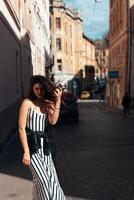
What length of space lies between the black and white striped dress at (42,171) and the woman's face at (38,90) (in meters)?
0.15

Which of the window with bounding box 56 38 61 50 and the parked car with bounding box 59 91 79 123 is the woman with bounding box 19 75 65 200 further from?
the window with bounding box 56 38 61 50

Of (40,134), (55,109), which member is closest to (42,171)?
(40,134)

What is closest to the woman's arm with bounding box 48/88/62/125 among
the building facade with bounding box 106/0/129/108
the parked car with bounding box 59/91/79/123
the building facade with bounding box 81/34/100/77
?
the parked car with bounding box 59/91/79/123

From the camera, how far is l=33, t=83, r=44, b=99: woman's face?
5.65 meters

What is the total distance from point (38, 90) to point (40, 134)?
44 centimetres

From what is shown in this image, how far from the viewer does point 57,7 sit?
259ft

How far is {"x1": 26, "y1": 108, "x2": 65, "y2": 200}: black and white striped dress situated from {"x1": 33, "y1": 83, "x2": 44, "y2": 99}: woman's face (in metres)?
0.15

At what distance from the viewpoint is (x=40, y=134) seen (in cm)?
568

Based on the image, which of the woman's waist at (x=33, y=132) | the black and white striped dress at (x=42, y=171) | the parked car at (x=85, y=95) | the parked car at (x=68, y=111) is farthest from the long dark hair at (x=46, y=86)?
the parked car at (x=85, y=95)

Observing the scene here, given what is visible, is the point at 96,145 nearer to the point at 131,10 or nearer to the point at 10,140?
the point at 10,140

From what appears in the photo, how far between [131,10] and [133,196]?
34.2m

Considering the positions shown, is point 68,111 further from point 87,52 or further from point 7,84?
point 87,52

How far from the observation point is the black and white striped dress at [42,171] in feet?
18.2

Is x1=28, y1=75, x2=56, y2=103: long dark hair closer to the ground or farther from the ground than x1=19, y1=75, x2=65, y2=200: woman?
farther from the ground
